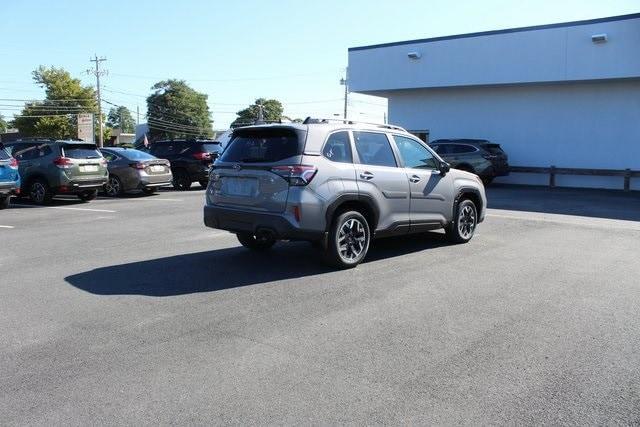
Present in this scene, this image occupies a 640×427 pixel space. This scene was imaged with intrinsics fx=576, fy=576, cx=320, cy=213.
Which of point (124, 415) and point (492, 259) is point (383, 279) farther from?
point (124, 415)

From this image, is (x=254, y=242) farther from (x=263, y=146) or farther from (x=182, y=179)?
(x=182, y=179)

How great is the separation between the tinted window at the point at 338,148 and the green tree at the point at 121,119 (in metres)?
147

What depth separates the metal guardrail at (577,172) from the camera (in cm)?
2164

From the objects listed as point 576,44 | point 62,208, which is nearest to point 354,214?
point 62,208

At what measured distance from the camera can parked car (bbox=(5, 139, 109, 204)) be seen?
48.3 feet

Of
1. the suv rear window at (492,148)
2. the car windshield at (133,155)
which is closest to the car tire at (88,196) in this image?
the car windshield at (133,155)

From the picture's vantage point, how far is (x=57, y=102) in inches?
2820

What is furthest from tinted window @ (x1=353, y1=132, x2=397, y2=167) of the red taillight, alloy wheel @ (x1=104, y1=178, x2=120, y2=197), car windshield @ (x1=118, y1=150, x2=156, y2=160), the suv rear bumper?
the red taillight

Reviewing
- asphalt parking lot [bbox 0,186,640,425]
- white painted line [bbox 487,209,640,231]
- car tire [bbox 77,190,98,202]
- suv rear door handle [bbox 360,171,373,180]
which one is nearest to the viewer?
asphalt parking lot [bbox 0,186,640,425]

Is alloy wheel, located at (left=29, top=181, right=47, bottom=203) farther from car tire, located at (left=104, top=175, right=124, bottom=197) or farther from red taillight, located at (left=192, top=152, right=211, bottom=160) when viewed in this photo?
red taillight, located at (left=192, top=152, right=211, bottom=160)

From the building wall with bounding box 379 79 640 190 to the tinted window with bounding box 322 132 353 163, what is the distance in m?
18.6

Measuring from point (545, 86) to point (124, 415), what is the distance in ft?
78.0

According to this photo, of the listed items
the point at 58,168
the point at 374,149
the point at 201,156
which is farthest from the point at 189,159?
the point at 374,149

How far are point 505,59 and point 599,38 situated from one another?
3.73 metres
